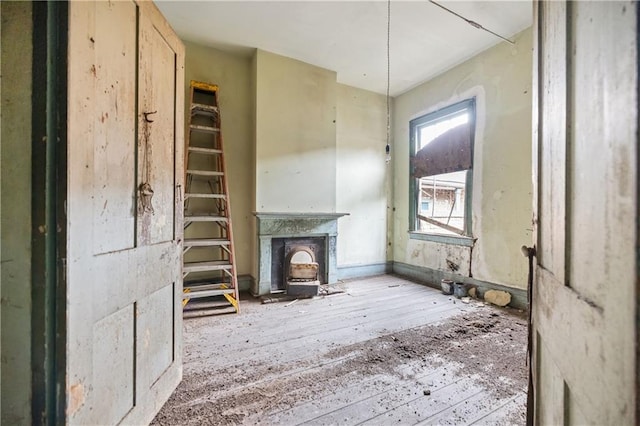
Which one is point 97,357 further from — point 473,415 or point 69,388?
point 473,415

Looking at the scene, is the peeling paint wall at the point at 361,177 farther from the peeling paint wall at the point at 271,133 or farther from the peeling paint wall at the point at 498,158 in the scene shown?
the peeling paint wall at the point at 498,158

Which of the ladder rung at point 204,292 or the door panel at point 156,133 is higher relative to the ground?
the door panel at point 156,133

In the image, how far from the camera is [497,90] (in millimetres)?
3303

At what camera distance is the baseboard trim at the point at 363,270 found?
4.45m

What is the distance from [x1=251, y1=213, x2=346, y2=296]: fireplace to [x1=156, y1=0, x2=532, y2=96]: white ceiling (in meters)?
2.16

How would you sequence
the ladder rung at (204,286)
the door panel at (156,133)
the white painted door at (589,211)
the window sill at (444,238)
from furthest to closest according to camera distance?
the window sill at (444,238)
the ladder rung at (204,286)
the door panel at (156,133)
the white painted door at (589,211)

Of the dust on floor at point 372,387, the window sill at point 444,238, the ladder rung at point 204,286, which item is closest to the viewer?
the dust on floor at point 372,387

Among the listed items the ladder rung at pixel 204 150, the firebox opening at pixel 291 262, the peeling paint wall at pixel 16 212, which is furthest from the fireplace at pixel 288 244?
the peeling paint wall at pixel 16 212

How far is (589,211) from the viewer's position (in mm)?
533

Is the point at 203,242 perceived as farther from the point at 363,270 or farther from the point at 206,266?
the point at 363,270

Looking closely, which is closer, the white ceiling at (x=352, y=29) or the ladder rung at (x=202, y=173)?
the white ceiling at (x=352, y=29)

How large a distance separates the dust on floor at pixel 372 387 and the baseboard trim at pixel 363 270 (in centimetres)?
208

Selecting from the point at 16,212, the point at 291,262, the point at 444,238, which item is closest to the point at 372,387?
the point at 16,212

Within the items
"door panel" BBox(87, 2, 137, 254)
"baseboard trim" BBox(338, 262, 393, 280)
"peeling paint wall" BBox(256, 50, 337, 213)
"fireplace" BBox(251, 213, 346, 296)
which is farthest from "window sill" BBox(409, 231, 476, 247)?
"door panel" BBox(87, 2, 137, 254)
